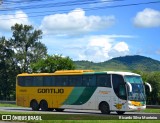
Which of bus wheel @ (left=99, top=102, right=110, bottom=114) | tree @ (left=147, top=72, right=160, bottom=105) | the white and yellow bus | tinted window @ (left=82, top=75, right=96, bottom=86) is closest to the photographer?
the white and yellow bus

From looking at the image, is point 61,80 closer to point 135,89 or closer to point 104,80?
point 104,80

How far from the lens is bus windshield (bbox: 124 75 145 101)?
29.2 metres

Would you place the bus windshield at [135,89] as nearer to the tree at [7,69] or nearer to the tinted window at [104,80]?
the tinted window at [104,80]

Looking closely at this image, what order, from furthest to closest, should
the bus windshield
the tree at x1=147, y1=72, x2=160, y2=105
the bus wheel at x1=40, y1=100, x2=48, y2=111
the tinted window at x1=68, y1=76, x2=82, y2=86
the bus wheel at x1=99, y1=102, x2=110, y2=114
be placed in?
the tree at x1=147, y1=72, x2=160, y2=105
the bus wheel at x1=40, y1=100, x2=48, y2=111
the tinted window at x1=68, y1=76, x2=82, y2=86
the bus wheel at x1=99, y1=102, x2=110, y2=114
the bus windshield

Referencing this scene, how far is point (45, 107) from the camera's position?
3519 centimetres

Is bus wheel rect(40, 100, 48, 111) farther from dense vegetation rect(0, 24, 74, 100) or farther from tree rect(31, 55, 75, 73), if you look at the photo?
dense vegetation rect(0, 24, 74, 100)

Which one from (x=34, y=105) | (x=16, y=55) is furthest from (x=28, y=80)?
(x=16, y=55)

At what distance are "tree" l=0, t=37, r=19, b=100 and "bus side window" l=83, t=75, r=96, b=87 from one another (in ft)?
196

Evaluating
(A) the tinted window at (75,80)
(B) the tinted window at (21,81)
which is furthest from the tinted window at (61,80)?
(B) the tinted window at (21,81)

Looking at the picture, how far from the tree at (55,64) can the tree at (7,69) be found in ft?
79.6

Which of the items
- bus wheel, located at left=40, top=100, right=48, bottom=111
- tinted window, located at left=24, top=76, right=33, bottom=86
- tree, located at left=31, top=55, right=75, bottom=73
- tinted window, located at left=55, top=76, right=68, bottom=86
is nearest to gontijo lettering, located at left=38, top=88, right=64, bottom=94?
tinted window, located at left=55, top=76, right=68, bottom=86

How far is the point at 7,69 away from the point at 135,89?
64.3 metres

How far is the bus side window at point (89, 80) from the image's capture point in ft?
103

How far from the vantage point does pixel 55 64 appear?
2552 inches
